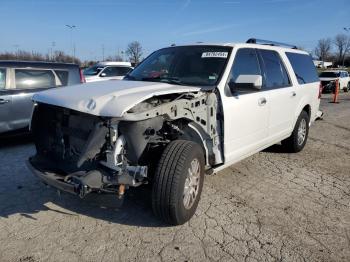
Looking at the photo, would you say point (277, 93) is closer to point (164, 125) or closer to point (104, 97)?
point (164, 125)

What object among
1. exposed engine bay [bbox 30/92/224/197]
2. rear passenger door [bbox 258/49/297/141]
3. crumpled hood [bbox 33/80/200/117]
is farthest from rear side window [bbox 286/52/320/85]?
crumpled hood [bbox 33/80/200/117]

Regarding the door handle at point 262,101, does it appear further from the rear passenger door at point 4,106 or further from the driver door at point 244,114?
the rear passenger door at point 4,106

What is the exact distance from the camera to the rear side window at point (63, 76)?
25.5ft

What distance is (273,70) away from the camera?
5594 millimetres

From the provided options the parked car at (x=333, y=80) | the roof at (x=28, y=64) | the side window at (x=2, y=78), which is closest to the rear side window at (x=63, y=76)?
the roof at (x=28, y=64)

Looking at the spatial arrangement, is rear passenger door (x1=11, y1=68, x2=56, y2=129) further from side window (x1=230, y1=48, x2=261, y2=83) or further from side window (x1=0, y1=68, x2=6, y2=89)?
side window (x1=230, y1=48, x2=261, y2=83)

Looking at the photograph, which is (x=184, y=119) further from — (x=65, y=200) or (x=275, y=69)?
(x=275, y=69)

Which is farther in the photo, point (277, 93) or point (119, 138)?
point (277, 93)

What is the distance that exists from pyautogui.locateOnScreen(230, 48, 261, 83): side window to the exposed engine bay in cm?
58

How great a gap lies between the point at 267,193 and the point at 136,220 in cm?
179

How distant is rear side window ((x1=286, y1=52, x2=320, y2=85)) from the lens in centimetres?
633

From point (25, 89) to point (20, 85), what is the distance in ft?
0.40

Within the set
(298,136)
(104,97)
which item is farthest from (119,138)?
(298,136)

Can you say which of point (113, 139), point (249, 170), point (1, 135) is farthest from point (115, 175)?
point (1, 135)
